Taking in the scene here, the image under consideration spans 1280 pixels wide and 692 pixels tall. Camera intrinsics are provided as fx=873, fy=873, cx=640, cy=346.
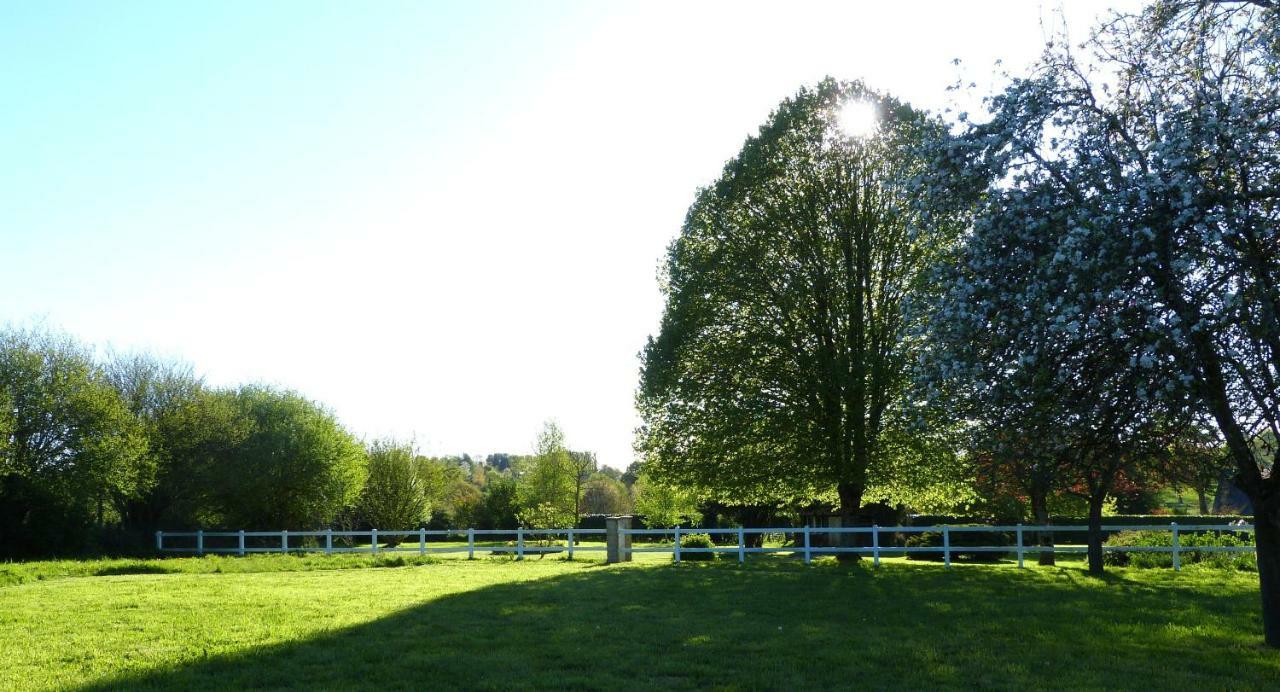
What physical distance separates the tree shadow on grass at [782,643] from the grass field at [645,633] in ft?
0.12

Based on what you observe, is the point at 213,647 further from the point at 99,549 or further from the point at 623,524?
the point at 99,549

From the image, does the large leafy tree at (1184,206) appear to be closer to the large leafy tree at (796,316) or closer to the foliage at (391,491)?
the large leafy tree at (796,316)

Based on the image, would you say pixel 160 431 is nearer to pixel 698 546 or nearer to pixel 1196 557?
pixel 698 546

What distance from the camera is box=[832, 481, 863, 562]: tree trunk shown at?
22.9 meters

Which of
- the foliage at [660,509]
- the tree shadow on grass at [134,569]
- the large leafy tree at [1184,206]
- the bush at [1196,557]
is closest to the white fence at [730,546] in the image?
the bush at [1196,557]

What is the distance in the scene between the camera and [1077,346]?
8750 millimetres

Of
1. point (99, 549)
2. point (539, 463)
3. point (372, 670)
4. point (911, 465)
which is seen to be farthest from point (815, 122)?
point (99, 549)

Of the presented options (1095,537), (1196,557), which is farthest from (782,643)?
(1196,557)

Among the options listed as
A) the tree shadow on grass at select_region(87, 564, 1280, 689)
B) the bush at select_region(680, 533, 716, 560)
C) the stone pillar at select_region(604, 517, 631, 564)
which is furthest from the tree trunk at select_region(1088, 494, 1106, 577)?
the stone pillar at select_region(604, 517, 631, 564)

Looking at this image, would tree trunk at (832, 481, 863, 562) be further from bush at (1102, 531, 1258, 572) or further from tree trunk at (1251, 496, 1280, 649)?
tree trunk at (1251, 496, 1280, 649)

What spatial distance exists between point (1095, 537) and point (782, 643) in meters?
12.3

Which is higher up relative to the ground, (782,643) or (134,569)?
(782,643)

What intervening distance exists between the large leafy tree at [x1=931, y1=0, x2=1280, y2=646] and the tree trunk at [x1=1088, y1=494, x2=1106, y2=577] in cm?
933

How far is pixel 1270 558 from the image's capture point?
9703 millimetres
